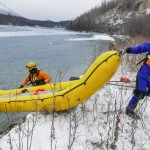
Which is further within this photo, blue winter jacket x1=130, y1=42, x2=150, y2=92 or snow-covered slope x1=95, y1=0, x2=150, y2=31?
snow-covered slope x1=95, y1=0, x2=150, y2=31

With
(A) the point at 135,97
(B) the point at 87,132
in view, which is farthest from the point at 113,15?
(B) the point at 87,132

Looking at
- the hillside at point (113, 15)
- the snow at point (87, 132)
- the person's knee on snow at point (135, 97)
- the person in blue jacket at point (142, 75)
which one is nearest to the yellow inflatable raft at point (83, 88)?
the snow at point (87, 132)

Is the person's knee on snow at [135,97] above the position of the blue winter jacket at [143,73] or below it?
below

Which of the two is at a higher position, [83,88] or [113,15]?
[113,15]

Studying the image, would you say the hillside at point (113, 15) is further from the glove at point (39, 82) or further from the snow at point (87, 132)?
the snow at point (87, 132)

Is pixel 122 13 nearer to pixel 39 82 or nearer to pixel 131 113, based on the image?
pixel 39 82

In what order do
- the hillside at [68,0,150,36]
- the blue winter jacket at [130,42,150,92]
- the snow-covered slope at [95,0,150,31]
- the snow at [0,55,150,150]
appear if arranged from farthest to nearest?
the snow-covered slope at [95,0,150,31] → the hillside at [68,0,150,36] → the blue winter jacket at [130,42,150,92] → the snow at [0,55,150,150]

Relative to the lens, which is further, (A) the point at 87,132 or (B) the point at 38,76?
(B) the point at 38,76

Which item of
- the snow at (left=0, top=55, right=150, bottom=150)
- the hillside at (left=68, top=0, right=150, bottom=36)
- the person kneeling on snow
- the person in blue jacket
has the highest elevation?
the hillside at (left=68, top=0, right=150, bottom=36)

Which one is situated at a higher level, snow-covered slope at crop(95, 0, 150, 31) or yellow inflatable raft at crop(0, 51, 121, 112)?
snow-covered slope at crop(95, 0, 150, 31)

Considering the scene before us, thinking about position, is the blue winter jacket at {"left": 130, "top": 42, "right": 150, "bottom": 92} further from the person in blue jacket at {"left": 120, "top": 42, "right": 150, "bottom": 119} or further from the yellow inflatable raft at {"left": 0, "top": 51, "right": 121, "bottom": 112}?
the yellow inflatable raft at {"left": 0, "top": 51, "right": 121, "bottom": 112}

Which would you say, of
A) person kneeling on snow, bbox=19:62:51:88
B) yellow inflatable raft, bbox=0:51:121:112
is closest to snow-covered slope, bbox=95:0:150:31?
person kneeling on snow, bbox=19:62:51:88

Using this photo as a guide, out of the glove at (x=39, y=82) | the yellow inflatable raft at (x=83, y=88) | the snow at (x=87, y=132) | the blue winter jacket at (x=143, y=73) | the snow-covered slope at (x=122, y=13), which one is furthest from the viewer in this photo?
the snow-covered slope at (x=122, y=13)

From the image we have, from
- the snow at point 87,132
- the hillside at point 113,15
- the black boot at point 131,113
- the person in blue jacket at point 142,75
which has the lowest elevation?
the snow at point 87,132
